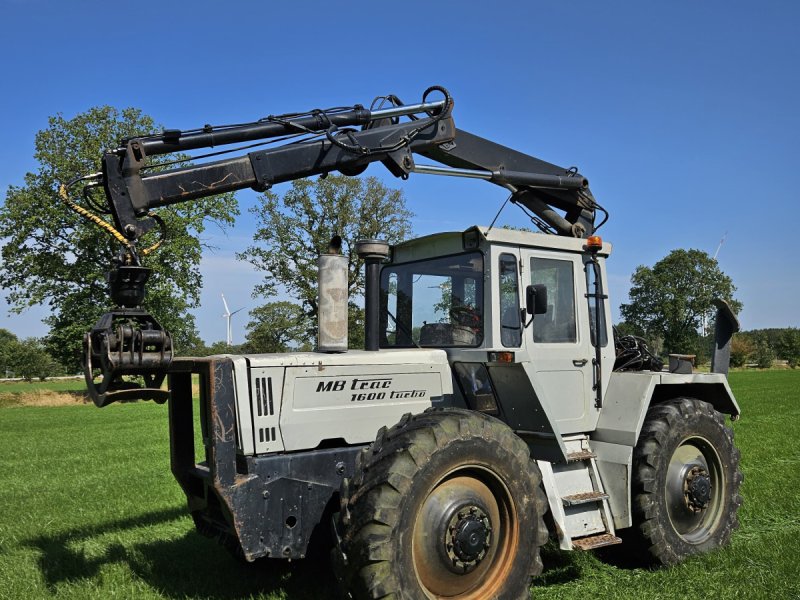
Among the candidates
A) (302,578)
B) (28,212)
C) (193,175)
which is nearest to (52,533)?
(302,578)

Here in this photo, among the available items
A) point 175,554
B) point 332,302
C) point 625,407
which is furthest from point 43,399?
point 625,407

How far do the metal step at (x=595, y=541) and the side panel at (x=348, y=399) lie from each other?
1649 mm

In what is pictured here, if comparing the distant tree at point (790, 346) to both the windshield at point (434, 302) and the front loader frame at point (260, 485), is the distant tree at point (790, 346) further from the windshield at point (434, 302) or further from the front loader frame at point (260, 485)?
the front loader frame at point (260, 485)

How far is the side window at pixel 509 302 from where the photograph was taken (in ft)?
18.9

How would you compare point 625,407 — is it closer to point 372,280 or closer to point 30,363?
point 372,280

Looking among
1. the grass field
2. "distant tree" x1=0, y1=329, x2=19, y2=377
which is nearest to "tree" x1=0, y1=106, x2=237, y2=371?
the grass field

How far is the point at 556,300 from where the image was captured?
627 centimetres

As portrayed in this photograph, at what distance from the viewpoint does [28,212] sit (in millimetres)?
34344

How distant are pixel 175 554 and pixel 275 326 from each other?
3837 cm

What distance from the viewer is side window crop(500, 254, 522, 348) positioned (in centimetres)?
577

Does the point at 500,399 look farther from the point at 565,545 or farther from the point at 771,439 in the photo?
the point at 771,439

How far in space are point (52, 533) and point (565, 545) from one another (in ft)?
18.9

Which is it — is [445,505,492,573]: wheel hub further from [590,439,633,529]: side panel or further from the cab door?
[590,439,633,529]: side panel

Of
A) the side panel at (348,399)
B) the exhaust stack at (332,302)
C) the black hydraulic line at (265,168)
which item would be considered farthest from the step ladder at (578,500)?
the black hydraulic line at (265,168)
